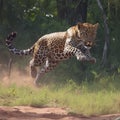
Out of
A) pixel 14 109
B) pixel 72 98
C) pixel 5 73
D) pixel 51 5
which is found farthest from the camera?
pixel 51 5

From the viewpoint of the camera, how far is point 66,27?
58.0ft

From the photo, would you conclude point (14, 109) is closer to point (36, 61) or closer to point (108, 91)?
point (108, 91)

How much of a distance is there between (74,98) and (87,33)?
2889 mm

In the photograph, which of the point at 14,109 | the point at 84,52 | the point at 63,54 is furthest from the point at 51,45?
the point at 14,109

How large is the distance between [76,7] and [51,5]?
11.8ft

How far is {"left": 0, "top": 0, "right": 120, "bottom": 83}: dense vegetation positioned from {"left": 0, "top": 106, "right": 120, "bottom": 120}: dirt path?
556 centimetres

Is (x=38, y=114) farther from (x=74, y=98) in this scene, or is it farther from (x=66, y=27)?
(x=66, y=27)

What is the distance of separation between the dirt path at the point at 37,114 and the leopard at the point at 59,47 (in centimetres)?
295

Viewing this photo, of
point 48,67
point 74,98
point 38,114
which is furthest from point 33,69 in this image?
point 38,114

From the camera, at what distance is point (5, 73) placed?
17250 millimetres

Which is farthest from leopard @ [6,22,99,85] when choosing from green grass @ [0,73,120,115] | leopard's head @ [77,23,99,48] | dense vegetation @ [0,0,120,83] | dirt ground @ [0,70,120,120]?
dirt ground @ [0,70,120,120]

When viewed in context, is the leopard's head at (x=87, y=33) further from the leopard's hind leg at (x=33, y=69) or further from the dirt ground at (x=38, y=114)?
the dirt ground at (x=38, y=114)

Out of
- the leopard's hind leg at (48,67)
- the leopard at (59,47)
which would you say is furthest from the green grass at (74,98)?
the leopard's hind leg at (48,67)

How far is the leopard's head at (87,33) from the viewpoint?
14016mm
